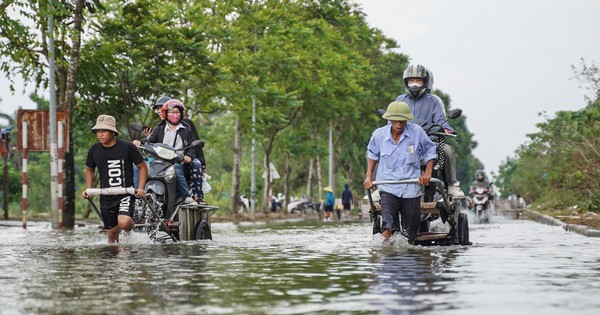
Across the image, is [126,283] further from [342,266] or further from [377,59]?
[377,59]

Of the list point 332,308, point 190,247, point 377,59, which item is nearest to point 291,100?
point 377,59

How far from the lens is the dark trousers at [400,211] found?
14922mm

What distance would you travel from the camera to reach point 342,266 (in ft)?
41.2

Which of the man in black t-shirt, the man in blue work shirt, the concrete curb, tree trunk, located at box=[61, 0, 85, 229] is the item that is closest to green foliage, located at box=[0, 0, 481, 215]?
tree trunk, located at box=[61, 0, 85, 229]

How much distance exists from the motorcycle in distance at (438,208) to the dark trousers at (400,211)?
438 mm

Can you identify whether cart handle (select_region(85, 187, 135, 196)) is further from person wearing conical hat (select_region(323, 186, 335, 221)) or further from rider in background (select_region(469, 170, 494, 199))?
person wearing conical hat (select_region(323, 186, 335, 221))

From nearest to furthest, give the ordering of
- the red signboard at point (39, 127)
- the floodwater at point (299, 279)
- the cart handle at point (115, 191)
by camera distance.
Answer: the floodwater at point (299, 279), the cart handle at point (115, 191), the red signboard at point (39, 127)

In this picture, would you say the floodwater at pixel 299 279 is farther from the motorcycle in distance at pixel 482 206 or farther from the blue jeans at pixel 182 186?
the motorcycle in distance at pixel 482 206

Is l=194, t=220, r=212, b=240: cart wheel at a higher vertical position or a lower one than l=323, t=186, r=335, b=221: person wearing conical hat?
lower

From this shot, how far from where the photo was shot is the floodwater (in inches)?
332

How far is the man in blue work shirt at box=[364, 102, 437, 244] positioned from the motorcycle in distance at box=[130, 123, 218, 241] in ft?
9.80

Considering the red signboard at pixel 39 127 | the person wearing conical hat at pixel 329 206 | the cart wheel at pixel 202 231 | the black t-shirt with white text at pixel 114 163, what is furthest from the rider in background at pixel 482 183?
the black t-shirt with white text at pixel 114 163

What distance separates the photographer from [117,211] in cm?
1617

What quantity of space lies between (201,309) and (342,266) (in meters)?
4.47
